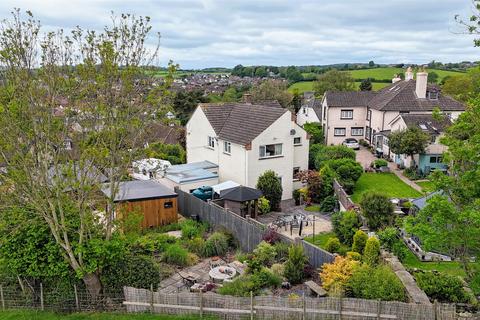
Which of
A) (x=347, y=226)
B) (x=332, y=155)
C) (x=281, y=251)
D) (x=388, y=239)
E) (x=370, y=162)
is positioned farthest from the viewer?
(x=370, y=162)

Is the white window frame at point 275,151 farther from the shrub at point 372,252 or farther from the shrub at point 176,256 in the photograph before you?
the shrub at point 372,252

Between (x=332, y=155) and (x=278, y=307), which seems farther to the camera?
(x=332, y=155)

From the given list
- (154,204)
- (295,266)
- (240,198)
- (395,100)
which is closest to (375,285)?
(295,266)

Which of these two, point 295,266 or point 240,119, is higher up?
point 240,119

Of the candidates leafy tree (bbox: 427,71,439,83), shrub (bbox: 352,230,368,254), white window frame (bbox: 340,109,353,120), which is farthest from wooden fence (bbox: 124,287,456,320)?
leafy tree (bbox: 427,71,439,83)

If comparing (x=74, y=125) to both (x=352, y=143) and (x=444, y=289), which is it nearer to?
(x=444, y=289)

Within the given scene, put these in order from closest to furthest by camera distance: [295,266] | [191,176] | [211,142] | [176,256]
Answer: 1. [295,266]
2. [176,256]
3. [191,176]
4. [211,142]

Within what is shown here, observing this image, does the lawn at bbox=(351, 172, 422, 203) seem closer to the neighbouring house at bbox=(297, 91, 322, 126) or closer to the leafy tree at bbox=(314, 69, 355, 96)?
the neighbouring house at bbox=(297, 91, 322, 126)
